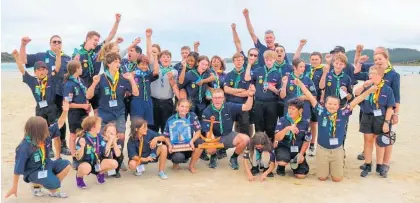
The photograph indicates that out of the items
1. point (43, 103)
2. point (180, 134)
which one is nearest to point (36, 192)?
point (43, 103)

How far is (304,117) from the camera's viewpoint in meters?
6.68

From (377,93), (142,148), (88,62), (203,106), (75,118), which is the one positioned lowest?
(142,148)

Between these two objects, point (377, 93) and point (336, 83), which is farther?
point (336, 83)

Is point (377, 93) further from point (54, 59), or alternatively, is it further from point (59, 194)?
point (54, 59)

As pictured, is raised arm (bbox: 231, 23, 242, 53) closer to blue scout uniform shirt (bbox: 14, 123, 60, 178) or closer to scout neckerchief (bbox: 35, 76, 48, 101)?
scout neckerchief (bbox: 35, 76, 48, 101)

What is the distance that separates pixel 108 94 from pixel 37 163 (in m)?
1.75

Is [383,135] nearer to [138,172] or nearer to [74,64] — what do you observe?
[138,172]

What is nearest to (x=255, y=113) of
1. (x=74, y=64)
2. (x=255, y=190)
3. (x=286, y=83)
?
(x=286, y=83)

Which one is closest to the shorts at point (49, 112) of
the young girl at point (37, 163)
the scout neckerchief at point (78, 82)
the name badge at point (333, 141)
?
the scout neckerchief at point (78, 82)

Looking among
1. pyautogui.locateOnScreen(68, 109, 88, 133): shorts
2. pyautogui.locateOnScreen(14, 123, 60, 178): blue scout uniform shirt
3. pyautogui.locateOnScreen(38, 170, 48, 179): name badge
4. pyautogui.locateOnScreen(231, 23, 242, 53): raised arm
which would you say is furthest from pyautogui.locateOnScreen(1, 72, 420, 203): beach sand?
pyautogui.locateOnScreen(231, 23, 242, 53): raised arm

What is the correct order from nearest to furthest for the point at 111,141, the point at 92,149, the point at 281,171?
1. the point at 92,149
2. the point at 111,141
3. the point at 281,171

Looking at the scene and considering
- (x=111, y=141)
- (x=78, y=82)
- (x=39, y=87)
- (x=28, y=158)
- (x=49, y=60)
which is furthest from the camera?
(x=49, y=60)

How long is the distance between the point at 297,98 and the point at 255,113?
928 millimetres

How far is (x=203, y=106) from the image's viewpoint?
7.27 meters
